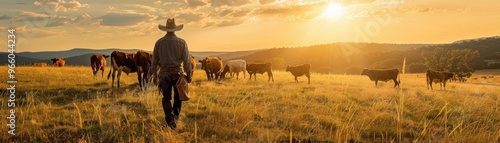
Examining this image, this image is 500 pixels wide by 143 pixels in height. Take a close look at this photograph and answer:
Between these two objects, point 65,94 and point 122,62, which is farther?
Result: point 122,62

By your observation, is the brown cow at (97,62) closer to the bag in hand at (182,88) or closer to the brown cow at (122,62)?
the brown cow at (122,62)

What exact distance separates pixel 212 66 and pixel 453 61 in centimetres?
5189

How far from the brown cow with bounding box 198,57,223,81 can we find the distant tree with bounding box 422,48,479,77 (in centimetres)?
4944

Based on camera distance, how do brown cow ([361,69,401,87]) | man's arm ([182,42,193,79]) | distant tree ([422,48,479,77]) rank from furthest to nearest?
distant tree ([422,48,479,77])
brown cow ([361,69,401,87])
man's arm ([182,42,193,79])

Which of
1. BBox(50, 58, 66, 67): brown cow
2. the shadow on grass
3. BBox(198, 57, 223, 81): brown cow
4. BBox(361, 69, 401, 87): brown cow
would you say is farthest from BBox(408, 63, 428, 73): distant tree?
the shadow on grass

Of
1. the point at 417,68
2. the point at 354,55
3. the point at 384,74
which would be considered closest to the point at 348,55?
the point at 354,55

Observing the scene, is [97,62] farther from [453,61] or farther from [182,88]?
[453,61]

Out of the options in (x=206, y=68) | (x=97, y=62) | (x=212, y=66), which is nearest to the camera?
(x=97, y=62)

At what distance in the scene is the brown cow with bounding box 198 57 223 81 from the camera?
903 inches

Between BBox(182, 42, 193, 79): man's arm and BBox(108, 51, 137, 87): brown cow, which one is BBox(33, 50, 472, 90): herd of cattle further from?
BBox(182, 42, 193, 79): man's arm

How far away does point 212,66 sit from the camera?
76.0 ft

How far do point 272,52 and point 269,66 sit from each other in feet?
472

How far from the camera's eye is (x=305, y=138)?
238 inches

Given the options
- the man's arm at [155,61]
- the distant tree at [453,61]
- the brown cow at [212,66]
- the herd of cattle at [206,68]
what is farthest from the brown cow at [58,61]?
the distant tree at [453,61]
